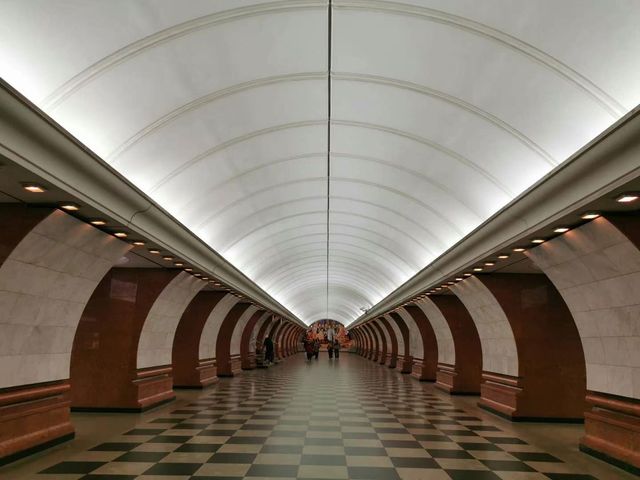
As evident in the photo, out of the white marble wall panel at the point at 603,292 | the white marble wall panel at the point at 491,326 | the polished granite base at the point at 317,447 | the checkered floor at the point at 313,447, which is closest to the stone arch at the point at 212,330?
the polished granite base at the point at 317,447

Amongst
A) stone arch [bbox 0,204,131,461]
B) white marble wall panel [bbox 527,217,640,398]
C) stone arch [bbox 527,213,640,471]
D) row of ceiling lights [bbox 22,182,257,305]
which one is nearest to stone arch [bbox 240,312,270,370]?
row of ceiling lights [bbox 22,182,257,305]

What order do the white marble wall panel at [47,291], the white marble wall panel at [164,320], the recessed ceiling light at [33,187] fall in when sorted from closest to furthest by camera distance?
the recessed ceiling light at [33,187]
the white marble wall panel at [47,291]
the white marble wall panel at [164,320]

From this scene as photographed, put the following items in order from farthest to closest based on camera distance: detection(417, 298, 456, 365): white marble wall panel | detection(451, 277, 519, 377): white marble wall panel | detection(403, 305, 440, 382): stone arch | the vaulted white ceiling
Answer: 1. detection(403, 305, 440, 382): stone arch
2. detection(417, 298, 456, 365): white marble wall panel
3. detection(451, 277, 519, 377): white marble wall panel
4. the vaulted white ceiling

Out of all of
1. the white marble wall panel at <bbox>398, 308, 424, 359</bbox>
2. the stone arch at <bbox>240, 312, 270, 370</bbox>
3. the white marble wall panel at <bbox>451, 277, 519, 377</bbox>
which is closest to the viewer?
the white marble wall panel at <bbox>451, 277, 519, 377</bbox>

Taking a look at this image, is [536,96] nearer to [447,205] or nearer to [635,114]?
[635,114]

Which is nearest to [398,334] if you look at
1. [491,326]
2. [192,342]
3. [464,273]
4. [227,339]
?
[227,339]

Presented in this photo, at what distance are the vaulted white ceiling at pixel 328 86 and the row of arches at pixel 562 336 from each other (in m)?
1.60

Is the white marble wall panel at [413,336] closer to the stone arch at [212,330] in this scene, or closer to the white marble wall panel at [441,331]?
the white marble wall panel at [441,331]

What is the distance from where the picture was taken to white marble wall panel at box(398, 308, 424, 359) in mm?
24325

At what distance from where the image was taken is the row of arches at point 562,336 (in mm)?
7980

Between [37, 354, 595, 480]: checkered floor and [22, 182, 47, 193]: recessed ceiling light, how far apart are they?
366 centimetres

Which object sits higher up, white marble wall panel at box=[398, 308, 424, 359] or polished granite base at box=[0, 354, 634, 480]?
white marble wall panel at box=[398, 308, 424, 359]

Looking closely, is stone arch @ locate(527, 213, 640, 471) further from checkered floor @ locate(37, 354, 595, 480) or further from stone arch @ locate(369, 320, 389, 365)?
stone arch @ locate(369, 320, 389, 365)

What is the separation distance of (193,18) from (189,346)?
48.1 feet
